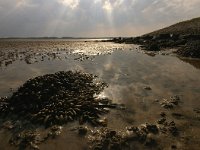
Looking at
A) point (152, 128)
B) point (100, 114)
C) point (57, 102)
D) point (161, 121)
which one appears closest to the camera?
point (152, 128)

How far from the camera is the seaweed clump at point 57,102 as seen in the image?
50.0ft

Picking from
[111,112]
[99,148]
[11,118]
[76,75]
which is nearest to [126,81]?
[76,75]

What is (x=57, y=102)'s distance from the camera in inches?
668

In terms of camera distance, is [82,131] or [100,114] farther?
[100,114]

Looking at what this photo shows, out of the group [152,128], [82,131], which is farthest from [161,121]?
[82,131]

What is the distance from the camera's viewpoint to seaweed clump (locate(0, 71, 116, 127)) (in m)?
15.2

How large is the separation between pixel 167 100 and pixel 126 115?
154 inches

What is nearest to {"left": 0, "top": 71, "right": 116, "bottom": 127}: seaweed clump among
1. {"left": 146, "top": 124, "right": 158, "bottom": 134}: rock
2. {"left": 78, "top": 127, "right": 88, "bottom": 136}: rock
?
{"left": 78, "top": 127, "right": 88, "bottom": 136}: rock

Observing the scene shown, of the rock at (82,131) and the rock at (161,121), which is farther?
the rock at (161,121)

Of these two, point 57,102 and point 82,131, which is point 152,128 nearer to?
point 82,131

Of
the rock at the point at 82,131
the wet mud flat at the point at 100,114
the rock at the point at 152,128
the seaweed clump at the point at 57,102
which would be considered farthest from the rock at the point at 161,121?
the rock at the point at 82,131

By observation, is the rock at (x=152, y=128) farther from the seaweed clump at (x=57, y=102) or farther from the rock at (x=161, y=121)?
the seaweed clump at (x=57, y=102)

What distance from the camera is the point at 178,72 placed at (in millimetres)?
28453

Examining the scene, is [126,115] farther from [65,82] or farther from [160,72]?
[160,72]
